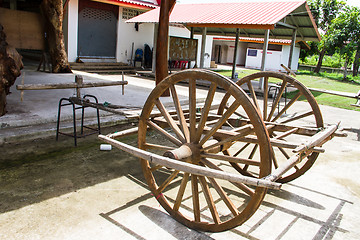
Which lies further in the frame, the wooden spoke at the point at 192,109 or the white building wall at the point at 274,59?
the white building wall at the point at 274,59

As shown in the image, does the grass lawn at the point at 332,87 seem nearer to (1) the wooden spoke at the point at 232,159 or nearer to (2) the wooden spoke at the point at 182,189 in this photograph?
(1) the wooden spoke at the point at 232,159

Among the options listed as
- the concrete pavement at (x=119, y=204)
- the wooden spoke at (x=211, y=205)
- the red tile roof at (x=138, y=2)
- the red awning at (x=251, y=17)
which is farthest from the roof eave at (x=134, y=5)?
the wooden spoke at (x=211, y=205)

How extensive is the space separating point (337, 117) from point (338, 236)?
6.70 metres

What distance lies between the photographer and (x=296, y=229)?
3154mm

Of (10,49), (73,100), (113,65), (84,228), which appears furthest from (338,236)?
(113,65)

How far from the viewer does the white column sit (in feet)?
46.4

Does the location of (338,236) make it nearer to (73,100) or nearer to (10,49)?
(73,100)

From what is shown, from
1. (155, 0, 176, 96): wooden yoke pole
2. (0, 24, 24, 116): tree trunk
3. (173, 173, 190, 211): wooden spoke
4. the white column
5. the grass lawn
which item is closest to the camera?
(173, 173, 190, 211): wooden spoke

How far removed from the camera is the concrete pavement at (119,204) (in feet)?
9.55

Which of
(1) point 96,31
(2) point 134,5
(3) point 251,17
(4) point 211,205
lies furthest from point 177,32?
(4) point 211,205

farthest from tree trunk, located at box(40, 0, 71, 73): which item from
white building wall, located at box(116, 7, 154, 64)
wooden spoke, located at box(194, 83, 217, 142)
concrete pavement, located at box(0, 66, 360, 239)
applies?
wooden spoke, located at box(194, 83, 217, 142)

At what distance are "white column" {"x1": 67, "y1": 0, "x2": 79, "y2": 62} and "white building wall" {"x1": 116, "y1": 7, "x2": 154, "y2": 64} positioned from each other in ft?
8.51

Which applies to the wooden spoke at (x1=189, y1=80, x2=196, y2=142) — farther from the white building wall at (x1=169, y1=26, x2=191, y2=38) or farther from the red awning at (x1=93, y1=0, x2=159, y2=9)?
the white building wall at (x1=169, y1=26, x2=191, y2=38)

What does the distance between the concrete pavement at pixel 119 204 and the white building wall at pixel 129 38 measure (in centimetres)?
1223
